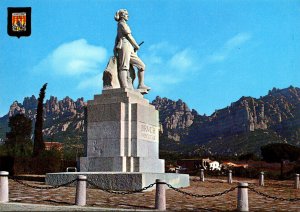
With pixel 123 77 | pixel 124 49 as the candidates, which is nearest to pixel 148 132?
pixel 123 77

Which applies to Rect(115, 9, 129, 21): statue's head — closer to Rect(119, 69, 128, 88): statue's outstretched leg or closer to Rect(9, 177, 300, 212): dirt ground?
Rect(119, 69, 128, 88): statue's outstretched leg

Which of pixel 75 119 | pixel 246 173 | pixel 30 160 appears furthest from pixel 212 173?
pixel 75 119

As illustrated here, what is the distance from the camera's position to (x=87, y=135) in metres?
18.3

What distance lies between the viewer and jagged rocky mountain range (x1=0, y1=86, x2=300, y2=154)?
456ft

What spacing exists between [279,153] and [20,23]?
86794 mm

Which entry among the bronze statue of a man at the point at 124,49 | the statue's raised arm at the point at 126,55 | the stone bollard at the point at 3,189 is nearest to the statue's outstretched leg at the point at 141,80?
the statue's raised arm at the point at 126,55

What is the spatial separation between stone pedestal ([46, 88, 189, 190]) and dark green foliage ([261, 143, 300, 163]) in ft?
249

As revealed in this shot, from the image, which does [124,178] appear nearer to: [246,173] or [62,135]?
[246,173]

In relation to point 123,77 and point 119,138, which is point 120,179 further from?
point 123,77

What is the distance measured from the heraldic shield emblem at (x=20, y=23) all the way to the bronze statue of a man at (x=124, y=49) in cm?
907

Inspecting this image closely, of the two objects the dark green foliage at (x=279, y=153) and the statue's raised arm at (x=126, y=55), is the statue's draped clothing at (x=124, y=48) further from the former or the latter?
the dark green foliage at (x=279, y=153)

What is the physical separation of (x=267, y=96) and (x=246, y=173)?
129208mm

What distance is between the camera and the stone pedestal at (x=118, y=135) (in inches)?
683

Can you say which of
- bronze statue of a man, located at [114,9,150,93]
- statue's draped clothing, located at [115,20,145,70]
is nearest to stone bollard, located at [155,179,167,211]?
bronze statue of a man, located at [114,9,150,93]
